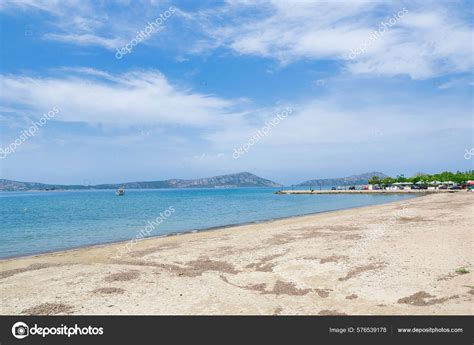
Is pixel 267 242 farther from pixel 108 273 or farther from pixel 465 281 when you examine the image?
pixel 465 281

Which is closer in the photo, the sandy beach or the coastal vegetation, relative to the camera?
the sandy beach

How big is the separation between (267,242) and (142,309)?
478 inches

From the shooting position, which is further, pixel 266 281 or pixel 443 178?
pixel 443 178

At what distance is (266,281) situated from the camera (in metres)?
12.3

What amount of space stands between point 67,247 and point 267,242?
1444 centimetres

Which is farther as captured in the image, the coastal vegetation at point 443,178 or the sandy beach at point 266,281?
the coastal vegetation at point 443,178

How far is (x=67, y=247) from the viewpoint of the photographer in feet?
81.0

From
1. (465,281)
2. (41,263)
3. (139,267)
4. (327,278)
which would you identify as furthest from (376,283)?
(41,263)

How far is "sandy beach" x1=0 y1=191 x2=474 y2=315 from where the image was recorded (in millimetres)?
9375

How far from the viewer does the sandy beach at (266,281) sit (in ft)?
30.8
